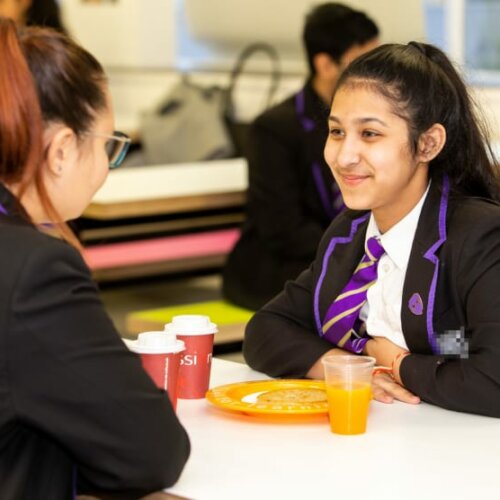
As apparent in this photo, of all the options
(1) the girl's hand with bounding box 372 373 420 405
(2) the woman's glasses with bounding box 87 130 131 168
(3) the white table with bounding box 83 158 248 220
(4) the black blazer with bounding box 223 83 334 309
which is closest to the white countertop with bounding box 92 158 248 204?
(3) the white table with bounding box 83 158 248 220

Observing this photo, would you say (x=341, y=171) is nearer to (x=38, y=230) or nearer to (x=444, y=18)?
(x=38, y=230)

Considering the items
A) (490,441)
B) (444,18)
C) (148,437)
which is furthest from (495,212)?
(444,18)

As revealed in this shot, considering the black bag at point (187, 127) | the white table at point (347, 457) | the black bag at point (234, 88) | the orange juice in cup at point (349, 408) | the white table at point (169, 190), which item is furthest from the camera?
the black bag at point (234, 88)

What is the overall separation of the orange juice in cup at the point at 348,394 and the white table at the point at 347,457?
0.02 m

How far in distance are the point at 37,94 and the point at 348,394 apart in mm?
667

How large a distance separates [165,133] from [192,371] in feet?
14.6

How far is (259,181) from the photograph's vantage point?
14.8 feet

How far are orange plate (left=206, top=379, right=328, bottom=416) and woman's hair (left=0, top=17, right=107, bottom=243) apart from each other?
506 mm

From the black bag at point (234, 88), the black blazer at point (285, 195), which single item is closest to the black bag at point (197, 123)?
the black bag at point (234, 88)

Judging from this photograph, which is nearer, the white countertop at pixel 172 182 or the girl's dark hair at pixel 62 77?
the girl's dark hair at pixel 62 77

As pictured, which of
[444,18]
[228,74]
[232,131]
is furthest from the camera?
[228,74]

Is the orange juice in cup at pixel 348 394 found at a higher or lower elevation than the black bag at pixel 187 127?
higher

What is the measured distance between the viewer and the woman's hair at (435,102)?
89.3 inches

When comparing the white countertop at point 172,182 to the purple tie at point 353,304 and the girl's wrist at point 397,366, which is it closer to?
the purple tie at point 353,304
